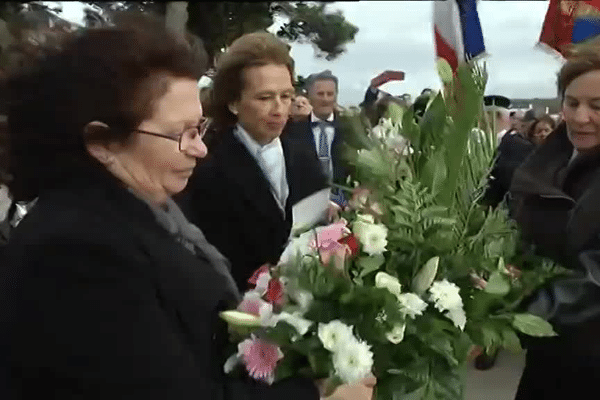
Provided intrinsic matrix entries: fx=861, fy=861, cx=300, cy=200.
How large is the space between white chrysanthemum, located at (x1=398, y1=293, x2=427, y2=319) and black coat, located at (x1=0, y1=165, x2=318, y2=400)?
0.40 m

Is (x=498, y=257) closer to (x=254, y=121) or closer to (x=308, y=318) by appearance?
(x=308, y=318)

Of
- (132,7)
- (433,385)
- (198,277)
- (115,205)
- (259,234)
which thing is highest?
(132,7)

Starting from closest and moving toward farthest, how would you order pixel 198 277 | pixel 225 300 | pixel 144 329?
pixel 144 329 → pixel 198 277 → pixel 225 300

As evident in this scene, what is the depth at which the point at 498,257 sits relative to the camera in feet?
6.19

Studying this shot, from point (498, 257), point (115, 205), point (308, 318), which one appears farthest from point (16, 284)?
point (498, 257)

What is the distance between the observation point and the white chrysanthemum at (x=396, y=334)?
1641 millimetres

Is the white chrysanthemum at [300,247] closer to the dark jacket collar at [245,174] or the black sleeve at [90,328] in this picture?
the black sleeve at [90,328]

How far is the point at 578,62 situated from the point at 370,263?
1.04 meters

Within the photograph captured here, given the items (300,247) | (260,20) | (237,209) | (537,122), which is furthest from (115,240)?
(537,122)

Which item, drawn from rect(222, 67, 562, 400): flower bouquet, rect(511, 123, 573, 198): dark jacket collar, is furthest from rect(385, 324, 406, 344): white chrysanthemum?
rect(511, 123, 573, 198): dark jacket collar

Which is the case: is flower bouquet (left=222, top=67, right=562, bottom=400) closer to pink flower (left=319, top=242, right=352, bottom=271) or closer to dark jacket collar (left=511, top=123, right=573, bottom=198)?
pink flower (left=319, top=242, right=352, bottom=271)

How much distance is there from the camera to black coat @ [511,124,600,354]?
2055 millimetres

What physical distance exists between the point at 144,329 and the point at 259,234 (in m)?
1.41

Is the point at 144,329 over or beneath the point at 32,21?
beneath
